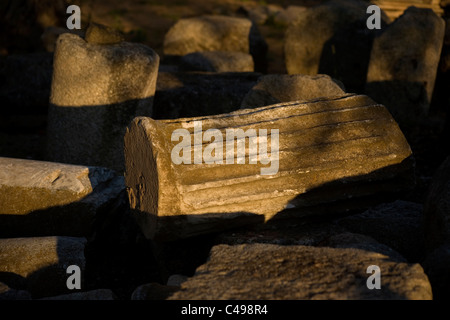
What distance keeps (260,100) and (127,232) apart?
4.48ft

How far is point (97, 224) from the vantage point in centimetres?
324

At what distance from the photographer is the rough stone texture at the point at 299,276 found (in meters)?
2.05

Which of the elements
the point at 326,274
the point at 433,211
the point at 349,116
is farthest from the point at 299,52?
the point at 326,274

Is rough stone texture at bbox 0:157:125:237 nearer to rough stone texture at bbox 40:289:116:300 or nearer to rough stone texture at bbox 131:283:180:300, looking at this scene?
rough stone texture at bbox 40:289:116:300

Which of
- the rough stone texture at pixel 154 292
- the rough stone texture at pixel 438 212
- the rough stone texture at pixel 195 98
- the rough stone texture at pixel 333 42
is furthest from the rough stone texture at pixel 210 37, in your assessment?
the rough stone texture at pixel 154 292

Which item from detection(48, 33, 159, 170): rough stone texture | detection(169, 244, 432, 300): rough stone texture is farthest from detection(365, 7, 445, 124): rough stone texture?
detection(169, 244, 432, 300): rough stone texture

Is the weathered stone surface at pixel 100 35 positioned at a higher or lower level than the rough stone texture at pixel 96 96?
higher

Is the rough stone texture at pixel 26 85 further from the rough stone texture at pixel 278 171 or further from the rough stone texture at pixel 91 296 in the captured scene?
the rough stone texture at pixel 91 296

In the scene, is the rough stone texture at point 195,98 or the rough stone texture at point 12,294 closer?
the rough stone texture at point 12,294

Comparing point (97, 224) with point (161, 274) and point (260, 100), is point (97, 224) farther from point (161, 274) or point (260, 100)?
point (260, 100)

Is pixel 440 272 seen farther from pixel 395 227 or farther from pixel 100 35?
pixel 100 35

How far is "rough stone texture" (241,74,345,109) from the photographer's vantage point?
13.1ft

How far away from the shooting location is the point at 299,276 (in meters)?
2.18

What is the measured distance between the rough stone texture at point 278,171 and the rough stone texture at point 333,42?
11.9 ft
